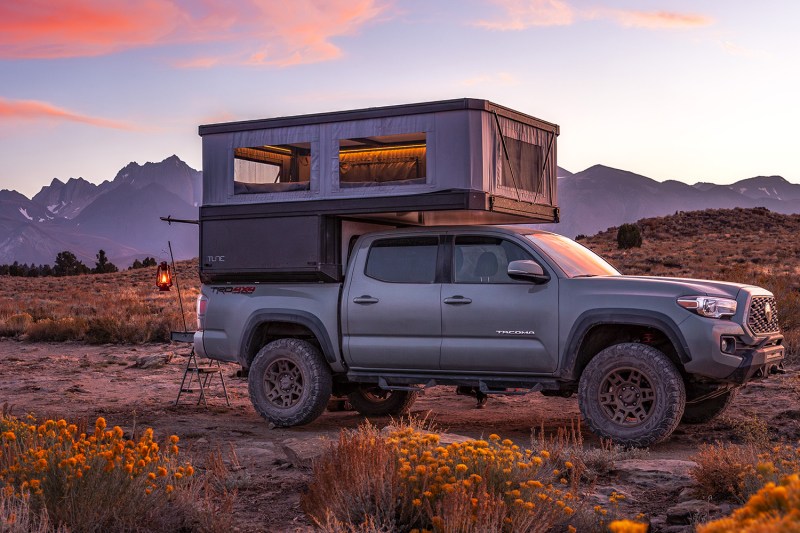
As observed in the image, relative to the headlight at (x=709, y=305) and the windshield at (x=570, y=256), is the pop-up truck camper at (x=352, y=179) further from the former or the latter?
the headlight at (x=709, y=305)

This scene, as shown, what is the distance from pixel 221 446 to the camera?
9.37 metres

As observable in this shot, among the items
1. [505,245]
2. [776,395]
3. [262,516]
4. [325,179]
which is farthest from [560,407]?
[262,516]

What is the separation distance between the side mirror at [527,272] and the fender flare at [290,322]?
226 cm

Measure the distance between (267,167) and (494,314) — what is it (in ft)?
10.9

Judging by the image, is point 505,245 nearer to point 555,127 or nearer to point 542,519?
point 555,127

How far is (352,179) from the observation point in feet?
34.2

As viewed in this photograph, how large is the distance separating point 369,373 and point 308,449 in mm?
2176

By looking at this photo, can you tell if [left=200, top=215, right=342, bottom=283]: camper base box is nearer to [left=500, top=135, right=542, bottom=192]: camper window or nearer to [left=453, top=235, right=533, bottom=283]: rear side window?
[left=453, top=235, right=533, bottom=283]: rear side window

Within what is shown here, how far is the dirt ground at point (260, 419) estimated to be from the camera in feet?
23.1

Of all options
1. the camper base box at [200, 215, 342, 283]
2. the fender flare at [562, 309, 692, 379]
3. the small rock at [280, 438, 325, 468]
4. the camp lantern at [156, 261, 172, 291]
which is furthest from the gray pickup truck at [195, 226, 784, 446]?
the small rock at [280, 438, 325, 468]

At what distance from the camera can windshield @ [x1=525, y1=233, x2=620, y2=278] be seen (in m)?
9.47

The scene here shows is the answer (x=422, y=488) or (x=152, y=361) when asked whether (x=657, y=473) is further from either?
(x=152, y=361)

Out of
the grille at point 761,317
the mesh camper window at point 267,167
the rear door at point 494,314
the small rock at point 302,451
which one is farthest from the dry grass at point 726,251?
the small rock at point 302,451

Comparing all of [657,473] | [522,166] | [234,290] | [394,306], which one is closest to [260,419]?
[234,290]
